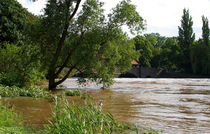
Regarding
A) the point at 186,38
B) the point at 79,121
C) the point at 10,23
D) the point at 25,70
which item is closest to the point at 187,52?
the point at 186,38

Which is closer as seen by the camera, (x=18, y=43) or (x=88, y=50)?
(x=88, y=50)

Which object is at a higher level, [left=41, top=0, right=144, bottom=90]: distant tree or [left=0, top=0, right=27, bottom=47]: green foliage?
[left=0, top=0, right=27, bottom=47]: green foliage

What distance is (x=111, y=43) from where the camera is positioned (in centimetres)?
2264

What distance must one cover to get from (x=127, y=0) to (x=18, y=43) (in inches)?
785

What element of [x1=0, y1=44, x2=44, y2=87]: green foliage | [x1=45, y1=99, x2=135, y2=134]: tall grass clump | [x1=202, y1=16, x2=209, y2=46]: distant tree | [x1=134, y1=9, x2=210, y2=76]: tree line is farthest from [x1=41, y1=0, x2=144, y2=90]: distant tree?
[x1=202, y1=16, x2=209, y2=46]: distant tree

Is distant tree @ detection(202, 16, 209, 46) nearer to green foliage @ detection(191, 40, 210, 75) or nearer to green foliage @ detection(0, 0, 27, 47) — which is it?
green foliage @ detection(191, 40, 210, 75)

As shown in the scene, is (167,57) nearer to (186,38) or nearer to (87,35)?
(186,38)

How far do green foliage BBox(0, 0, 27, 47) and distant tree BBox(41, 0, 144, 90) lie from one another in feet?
53.9

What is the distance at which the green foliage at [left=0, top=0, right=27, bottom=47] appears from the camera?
39.0 m

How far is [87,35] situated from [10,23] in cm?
2000

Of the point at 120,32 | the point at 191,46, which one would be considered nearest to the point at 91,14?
the point at 120,32

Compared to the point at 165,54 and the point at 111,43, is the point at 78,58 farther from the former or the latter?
the point at 165,54

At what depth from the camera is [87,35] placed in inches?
885

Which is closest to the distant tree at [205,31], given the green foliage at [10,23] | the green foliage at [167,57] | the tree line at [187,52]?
the tree line at [187,52]
